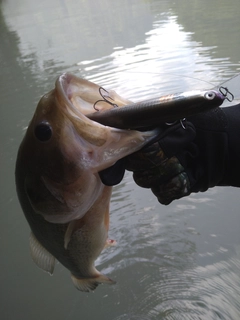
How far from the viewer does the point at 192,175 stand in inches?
63.0

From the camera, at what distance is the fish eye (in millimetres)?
1352

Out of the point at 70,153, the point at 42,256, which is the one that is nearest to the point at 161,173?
the point at 70,153

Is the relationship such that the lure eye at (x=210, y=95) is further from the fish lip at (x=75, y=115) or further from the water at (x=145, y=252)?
the water at (x=145, y=252)

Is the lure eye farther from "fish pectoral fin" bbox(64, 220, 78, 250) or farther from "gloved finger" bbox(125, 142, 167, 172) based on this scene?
"fish pectoral fin" bbox(64, 220, 78, 250)

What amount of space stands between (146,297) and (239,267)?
73cm

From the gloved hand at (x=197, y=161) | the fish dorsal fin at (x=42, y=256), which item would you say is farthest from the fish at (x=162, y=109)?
the fish dorsal fin at (x=42, y=256)

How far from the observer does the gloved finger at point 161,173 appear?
1.53 meters

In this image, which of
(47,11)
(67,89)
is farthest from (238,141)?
(47,11)

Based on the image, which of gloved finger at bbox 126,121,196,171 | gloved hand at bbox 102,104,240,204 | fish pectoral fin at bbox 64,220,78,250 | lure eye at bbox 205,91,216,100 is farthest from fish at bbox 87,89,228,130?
fish pectoral fin at bbox 64,220,78,250

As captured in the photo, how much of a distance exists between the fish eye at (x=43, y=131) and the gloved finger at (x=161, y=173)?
1.40 ft

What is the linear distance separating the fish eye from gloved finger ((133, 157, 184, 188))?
16.8 inches

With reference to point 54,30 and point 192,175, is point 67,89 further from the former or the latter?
point 54,30

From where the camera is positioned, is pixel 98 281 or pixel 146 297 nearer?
pixel 98 281

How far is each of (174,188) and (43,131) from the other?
2.02ft
